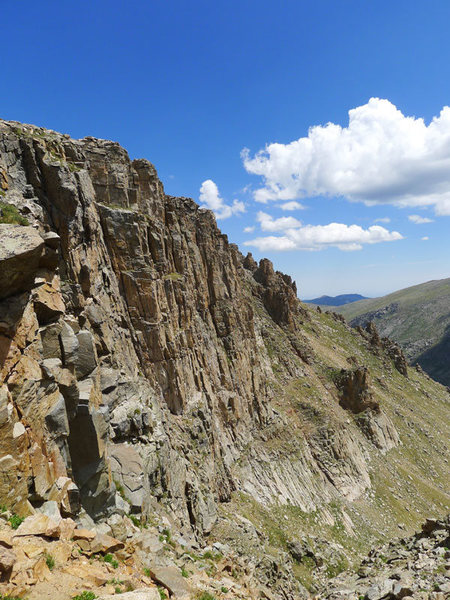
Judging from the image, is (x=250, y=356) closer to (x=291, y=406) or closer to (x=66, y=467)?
(x=291, y=406)

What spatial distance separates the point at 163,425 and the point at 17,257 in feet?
75.7

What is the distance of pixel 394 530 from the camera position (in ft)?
175

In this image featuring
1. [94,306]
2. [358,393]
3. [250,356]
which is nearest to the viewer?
[94,306]

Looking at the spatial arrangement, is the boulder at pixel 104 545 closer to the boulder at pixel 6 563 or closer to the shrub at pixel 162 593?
the shrub at pixel 162 593

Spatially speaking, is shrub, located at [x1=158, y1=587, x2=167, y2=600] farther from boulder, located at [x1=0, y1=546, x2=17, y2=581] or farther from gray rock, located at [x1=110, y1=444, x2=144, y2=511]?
gray rock, located at [x1=110, y1=444, x2=144, y2=511]

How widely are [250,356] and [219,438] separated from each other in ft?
65.4

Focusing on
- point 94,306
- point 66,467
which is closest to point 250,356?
point 94,306

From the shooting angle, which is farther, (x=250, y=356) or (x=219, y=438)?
(x=250, y=356)

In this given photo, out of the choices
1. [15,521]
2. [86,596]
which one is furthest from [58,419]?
[86,596]

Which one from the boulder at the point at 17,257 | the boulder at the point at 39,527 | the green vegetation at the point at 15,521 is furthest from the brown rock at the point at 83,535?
the boulder at the point at 17,257

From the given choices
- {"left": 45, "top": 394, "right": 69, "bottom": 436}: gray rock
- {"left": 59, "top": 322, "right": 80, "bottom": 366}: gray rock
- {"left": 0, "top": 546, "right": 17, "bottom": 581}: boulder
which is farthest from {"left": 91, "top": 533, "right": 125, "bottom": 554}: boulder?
{"left": 59, "top": 322, "right": 80, "bottom": 366}: gray rock

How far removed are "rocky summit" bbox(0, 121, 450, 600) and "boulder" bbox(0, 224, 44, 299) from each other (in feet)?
0.26

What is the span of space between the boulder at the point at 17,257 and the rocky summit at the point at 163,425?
0.26 ft

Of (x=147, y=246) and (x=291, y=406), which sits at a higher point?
(x=147, y=246)
